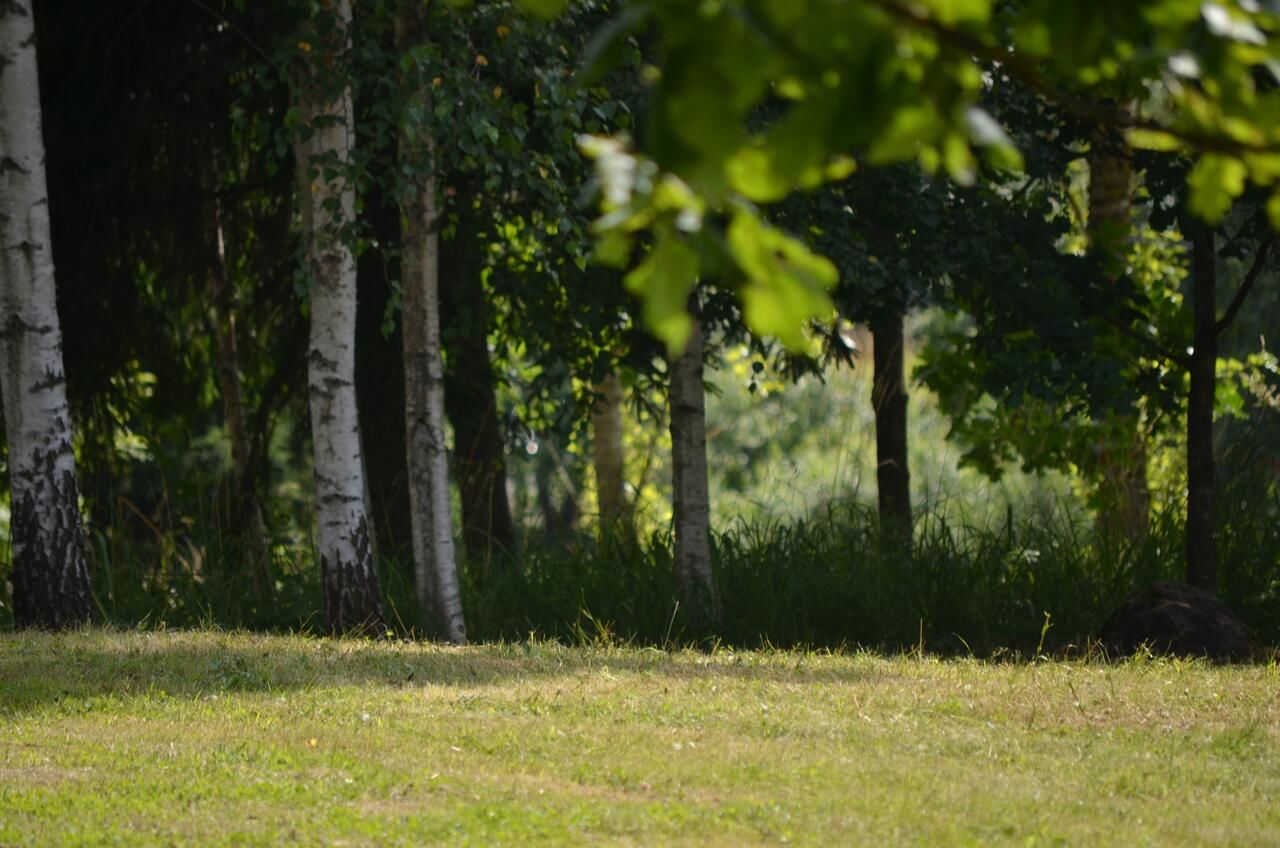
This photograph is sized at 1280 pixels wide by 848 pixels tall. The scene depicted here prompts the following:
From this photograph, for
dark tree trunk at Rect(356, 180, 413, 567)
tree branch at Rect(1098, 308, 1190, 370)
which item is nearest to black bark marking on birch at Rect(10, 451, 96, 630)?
dark tree trunk at Rect(356, 180, 413, 567)

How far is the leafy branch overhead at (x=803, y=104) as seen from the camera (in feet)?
8.18

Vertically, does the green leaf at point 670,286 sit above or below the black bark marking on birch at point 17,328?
below

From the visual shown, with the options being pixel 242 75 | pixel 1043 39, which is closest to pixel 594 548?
pixel 242 75

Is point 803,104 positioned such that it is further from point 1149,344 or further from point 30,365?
point 1149,344

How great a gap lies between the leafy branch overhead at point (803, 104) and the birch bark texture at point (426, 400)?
6.76 meters

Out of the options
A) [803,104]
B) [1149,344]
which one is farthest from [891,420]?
[803,104]

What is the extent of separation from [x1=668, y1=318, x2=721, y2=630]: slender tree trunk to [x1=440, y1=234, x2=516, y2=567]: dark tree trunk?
164cm

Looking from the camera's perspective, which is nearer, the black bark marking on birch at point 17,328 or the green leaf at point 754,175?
the green leaf at point 754,175

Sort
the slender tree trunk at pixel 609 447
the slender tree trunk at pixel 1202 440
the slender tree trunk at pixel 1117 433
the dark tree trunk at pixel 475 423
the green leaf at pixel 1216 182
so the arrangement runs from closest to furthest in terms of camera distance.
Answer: the green leaf at pixel 1216 182 → the slender tree trunk at pixel 1202 440 → the slender tree trunk at pixel 1117 433 → the dark tree trunk at pixel 475 423 → the slender tree trunk at pixel 609 447

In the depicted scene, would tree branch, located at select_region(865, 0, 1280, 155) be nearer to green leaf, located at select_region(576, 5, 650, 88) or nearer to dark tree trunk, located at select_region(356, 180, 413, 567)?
green leaf, located at select_region(576, 5, 650, 88)

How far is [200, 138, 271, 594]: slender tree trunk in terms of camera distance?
11656 millimetres

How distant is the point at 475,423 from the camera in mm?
12227

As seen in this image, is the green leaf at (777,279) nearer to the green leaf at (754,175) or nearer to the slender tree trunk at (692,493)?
the green leaf at (754,175)

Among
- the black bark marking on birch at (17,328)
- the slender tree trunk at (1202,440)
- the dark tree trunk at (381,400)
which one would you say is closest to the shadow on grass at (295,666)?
the black bark marking on birch at (17,328)
